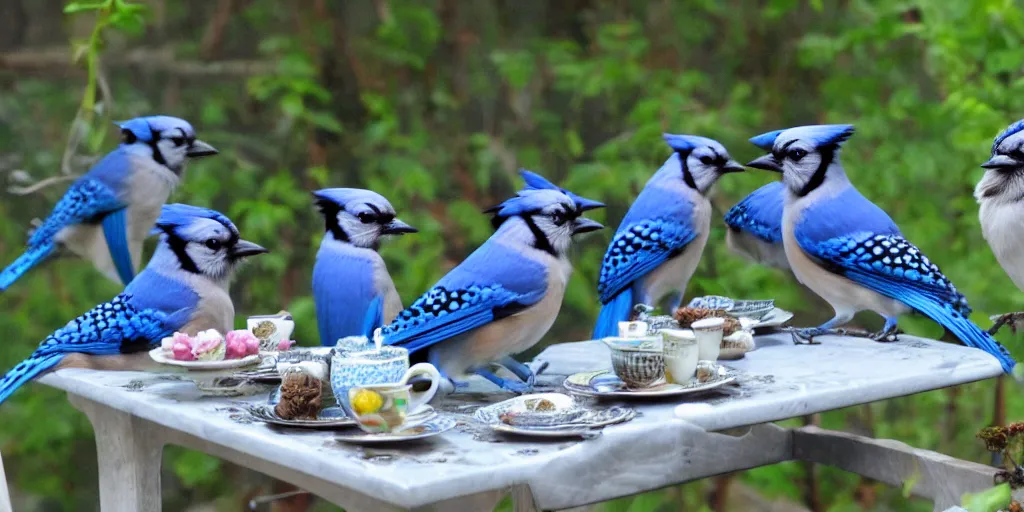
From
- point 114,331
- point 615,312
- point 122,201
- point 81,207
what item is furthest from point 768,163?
point 81,207

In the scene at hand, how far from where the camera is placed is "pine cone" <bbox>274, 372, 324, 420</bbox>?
5.75 ft

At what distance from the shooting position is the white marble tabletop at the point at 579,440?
1.52 meters

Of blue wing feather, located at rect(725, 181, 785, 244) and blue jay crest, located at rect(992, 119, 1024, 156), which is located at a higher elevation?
blue jay crest, located at rect(992, 119, 1024, 156)

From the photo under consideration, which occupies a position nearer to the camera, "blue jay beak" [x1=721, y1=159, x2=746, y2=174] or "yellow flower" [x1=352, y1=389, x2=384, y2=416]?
"yellow flower" [x1=352, y1=389, x2=384, y2=416]

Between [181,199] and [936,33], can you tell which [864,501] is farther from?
[181,199]

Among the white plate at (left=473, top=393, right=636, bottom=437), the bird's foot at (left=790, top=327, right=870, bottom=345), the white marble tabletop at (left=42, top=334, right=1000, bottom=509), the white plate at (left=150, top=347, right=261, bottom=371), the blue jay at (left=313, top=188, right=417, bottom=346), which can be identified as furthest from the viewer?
the bird's foot at (left=790, top=327, right=870, bottom=345)

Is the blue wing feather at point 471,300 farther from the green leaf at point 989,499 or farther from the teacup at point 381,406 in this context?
the green leaf at point 989,499

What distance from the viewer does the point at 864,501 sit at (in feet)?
13.3

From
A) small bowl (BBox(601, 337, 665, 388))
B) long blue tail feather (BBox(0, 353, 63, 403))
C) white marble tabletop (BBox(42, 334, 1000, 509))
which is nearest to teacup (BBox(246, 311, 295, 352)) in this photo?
white marble tabletop (BBox(42, 334, 1000, 509))

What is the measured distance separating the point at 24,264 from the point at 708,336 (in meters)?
1.58

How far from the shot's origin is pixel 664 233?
2373 millimetres

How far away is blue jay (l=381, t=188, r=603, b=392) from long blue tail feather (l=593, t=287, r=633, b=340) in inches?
15.5

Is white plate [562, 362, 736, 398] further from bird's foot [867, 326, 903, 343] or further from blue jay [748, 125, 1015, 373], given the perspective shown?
bird's foot [867, 326, 903, 343]

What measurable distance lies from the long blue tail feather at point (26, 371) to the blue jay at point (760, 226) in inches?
58.6
